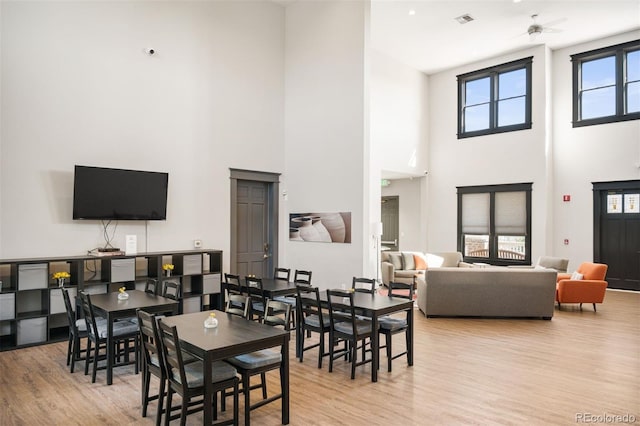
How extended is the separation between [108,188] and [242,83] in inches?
124

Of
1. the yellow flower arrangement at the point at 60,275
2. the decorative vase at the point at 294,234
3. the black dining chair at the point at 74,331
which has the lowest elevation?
the black dining chair at the point at 74,331

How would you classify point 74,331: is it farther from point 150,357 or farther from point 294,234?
point 294,234

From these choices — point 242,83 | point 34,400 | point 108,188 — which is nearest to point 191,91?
A: point 242,83

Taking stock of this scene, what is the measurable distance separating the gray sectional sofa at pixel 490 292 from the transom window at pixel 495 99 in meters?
5.17

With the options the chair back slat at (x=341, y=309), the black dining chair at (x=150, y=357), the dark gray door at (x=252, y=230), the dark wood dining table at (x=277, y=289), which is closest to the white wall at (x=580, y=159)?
the dark gray door at (x=252, y=230)

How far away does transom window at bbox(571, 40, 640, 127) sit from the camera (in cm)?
949

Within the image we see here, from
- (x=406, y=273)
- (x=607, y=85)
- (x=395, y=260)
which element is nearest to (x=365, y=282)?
(x=406, y=273)

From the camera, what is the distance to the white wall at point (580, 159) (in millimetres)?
9509

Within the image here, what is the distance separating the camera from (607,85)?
9.82 meters

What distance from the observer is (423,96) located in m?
12.3

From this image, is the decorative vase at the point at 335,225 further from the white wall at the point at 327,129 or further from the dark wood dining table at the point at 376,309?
the dark wood dining table at the point at 376,309

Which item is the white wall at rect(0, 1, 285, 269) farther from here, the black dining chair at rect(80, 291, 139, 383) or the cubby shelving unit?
the black dining chair at rect(80, 291, 139, 383)

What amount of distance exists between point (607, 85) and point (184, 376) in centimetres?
1082

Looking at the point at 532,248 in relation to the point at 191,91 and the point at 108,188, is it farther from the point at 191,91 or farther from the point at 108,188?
the point at 108,188
